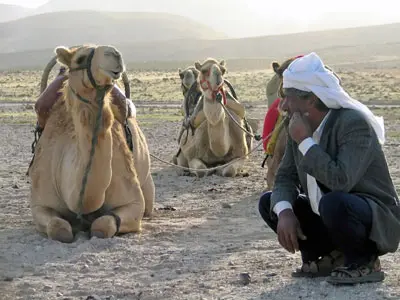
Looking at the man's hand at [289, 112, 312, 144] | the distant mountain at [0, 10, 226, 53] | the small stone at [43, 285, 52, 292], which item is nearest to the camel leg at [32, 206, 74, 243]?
the small stone at [43, 285, 52, 292]

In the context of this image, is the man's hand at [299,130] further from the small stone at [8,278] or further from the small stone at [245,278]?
the small stone at [8,278]

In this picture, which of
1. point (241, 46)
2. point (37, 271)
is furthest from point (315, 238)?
point (241, 46)

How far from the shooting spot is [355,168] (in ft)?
17.7

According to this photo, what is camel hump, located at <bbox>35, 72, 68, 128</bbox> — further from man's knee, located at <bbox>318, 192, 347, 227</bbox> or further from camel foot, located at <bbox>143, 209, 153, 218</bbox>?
man's knee, located at <bbox>318, 192, 347, 227</bbox>

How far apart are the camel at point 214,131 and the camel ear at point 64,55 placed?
4.97m

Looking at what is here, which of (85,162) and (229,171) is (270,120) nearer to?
(229,171)

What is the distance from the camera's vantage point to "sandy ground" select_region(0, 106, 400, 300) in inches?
231

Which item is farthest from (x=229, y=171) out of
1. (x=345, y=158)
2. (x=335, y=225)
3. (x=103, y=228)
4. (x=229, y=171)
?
(x=345, y=158)

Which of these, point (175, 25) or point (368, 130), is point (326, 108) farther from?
point (175, 25)

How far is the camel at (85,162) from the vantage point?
7516mm

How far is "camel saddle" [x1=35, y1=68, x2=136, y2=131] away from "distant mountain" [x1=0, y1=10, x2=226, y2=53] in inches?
6411

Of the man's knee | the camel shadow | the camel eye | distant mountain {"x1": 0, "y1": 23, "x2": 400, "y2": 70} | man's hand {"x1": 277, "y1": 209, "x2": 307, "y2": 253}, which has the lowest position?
distant mountain {"x1": 0, "y1": 23, "x2": 400, "y2": 70}

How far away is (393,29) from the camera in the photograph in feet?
479

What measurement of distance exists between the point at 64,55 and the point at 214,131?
552 centimetres
